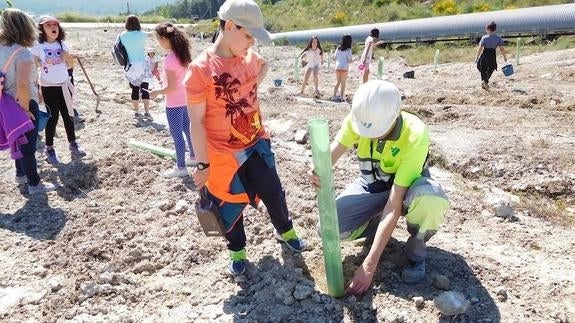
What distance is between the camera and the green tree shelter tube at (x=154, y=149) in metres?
4.96

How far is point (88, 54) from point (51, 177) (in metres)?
12.2

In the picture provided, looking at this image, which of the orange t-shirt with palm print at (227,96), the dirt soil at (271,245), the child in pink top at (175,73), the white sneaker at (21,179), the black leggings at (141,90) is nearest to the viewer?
the orange t-shirt with palm print at (227,96)

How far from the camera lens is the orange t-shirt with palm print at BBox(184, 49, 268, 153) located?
7.81 feet

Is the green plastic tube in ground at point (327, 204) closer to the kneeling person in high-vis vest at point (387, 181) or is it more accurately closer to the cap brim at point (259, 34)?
the kneeling person in high-vis vest at point (387, 181)

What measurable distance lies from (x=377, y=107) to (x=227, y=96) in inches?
29.4

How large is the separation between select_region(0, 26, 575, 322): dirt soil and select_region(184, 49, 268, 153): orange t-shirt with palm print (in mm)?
805

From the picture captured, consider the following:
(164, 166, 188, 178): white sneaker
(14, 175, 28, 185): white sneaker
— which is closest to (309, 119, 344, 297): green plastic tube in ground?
(164, 166, 188, 178): white sneaker

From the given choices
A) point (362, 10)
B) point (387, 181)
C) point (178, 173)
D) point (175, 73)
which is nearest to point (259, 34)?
point (387, 181)

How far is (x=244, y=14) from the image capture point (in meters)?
2.28

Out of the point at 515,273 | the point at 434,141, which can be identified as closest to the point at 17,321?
the point at 515,273

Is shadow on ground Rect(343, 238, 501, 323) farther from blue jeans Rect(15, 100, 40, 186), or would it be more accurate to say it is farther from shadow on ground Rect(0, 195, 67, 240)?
blue jeans Rect(15, 100, 40, 186)

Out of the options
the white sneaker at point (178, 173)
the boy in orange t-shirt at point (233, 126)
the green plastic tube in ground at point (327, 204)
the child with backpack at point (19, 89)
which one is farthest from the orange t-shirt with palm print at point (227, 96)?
the child with backpack at point (19, 89)

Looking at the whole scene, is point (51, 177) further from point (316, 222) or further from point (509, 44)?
point (509, 44)

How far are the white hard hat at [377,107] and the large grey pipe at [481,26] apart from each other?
648 inches
